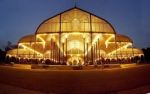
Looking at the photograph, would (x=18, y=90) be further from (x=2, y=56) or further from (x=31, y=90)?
(x=2, y=56)

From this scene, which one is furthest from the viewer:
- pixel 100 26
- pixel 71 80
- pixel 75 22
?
pixel 100 26

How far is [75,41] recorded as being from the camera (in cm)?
3997

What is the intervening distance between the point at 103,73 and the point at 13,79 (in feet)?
23.7

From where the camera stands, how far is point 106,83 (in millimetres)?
21562

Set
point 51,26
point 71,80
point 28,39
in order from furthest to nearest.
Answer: point 28,39
point 51,26
point 71,80

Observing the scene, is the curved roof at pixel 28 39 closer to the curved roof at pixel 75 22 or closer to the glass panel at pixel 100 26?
the curved roof at pixel 75 22

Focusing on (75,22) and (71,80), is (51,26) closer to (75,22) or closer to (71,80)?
(75,22)

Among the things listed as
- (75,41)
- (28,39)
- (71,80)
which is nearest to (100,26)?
(75,41)

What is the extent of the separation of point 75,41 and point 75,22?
4628 mm

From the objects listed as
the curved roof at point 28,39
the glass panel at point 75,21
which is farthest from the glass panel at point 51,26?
the curved roof at point 28,39

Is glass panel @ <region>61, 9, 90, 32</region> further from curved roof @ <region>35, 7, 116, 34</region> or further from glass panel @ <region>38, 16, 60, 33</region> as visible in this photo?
glass panel @ <region>38, 16, 60, 33</region>

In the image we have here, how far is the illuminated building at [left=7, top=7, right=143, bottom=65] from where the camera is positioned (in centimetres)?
3625

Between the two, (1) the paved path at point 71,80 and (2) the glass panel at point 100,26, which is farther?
(2) the glass panel at point 100,26

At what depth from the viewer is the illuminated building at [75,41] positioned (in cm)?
3625
